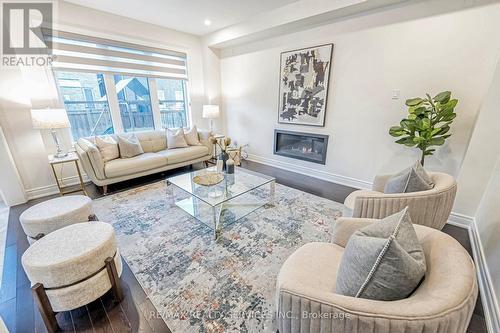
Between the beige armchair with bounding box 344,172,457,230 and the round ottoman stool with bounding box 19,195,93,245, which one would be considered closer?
the beige armchair with bounding box 344,172,457,230

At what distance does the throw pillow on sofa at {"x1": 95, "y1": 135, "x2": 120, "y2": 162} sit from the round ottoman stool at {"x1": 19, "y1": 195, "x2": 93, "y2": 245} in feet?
4.51

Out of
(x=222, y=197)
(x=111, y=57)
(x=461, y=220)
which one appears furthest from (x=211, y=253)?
(x=111, y=57)

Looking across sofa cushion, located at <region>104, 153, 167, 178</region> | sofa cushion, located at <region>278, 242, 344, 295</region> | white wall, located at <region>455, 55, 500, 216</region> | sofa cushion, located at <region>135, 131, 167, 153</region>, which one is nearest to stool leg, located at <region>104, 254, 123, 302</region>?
sofa cushion, located at <region>278, 242, 344, 295</region>

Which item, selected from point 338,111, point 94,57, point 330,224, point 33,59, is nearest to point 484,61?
point 338,111

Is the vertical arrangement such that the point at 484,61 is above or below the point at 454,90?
above

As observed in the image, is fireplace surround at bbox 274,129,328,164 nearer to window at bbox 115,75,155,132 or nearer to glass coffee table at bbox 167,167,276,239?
glass coffee table at bbox 167,167,276,239

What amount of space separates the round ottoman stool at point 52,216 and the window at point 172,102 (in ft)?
9.56

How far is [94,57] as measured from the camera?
344cm

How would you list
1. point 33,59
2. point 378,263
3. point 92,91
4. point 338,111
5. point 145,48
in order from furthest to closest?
point 145,48
point 92,91
point 338,111
point 33,59
point 378,263

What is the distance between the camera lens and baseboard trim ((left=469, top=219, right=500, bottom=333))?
4.30ft

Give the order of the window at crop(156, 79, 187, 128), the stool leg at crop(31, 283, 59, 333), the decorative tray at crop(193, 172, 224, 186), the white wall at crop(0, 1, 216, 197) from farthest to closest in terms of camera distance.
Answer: the window at crop(156, 79, 187, 128), the white wall at crop(0, 1, 216, 197), the decorative tray at crop(193, 172, 224, 186), the stool leg at crop(31, 283, 59, 333)

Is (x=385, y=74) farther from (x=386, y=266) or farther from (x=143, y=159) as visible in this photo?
(x=143, y=159)

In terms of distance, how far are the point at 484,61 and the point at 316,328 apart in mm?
3137

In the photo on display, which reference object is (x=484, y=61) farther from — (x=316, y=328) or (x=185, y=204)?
(x=185, y=204)
